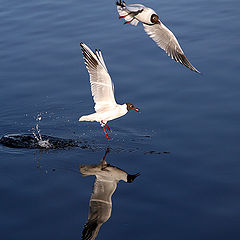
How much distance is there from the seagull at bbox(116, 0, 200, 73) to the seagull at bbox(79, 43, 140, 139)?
5.28 feet

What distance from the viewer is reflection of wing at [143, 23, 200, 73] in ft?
35.0

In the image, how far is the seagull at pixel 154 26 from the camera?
10.3m

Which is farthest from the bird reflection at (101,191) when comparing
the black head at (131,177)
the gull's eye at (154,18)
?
the gull's eye at (154,18)

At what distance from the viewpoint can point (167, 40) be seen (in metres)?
10.9

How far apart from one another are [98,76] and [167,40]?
8.33ft

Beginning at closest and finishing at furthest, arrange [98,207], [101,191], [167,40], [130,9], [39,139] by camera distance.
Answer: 1. [98,207]
2. [101,191]
3. [39,139]
4. [130,9]
5. [167,40]

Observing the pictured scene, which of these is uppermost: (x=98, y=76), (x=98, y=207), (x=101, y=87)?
(x=98, y=76)

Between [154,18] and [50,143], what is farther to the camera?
[154,18]

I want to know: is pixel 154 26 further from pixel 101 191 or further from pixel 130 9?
pixel 101 191

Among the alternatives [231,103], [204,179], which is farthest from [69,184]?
[231,103]

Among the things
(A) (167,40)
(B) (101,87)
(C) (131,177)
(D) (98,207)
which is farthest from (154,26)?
(D) (98,207)

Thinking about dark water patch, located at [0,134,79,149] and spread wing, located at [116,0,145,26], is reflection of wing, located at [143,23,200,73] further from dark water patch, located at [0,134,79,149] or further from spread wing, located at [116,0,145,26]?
dark water patch, located at [0,134,79,149]

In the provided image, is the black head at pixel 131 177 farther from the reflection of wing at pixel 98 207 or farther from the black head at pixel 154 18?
the black head at pixel 154 18

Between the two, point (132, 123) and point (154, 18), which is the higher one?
point (154, 18)
